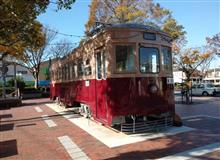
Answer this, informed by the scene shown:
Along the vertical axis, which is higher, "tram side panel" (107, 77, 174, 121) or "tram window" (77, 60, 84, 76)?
"tram window" (77, 60, 84, 76)

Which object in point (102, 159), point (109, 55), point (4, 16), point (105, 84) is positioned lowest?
point (102, 159)

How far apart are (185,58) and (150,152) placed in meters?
29.4

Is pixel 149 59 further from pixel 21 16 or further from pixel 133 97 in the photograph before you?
pixel 21 16

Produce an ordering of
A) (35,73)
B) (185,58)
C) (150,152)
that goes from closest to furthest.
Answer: (150,152), (185,58), (35,73)

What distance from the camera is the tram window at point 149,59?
32.6ft

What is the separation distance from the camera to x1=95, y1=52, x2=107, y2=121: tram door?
32.9ft

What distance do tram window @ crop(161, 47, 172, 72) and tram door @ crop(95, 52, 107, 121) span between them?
206cm

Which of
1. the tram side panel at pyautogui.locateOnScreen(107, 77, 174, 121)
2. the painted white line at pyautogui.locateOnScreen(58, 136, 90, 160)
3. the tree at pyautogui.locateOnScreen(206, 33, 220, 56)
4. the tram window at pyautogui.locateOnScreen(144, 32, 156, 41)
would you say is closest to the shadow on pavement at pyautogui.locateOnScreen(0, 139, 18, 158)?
the painted white line at pyautogui.locateOnScreen(58, 136, 90, 160)

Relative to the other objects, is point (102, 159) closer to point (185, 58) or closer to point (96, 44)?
point (96, 44)

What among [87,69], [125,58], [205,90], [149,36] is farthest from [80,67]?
[205,90]

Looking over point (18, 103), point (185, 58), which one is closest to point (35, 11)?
point (18, 103)

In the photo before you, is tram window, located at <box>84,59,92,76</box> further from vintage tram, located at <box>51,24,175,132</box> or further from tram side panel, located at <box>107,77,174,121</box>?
tram side panel, located at <box>107,77,174,121</box>

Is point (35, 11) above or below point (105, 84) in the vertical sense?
above

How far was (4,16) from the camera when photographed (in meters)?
11.5
